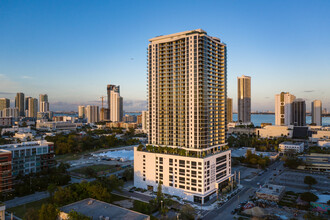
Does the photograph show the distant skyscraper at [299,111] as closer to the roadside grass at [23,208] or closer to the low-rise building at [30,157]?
the low-rise building at [30,157]

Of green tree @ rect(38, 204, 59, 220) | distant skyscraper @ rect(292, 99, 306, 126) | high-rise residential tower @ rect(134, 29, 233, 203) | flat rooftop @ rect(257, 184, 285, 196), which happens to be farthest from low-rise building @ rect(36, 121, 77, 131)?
distant skyscraper @ rect(292, 99, 306, 126)

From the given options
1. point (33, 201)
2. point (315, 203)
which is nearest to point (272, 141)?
point (315, 203)

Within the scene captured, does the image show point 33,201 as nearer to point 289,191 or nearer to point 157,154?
point 157,154

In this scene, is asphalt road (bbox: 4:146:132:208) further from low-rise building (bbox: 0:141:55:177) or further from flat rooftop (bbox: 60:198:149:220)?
flat rooftop (bbox: 60:198:149:220)

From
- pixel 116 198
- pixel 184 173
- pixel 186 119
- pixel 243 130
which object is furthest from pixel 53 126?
pixel 184 173

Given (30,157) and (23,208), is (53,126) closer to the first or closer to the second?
(30,157)
